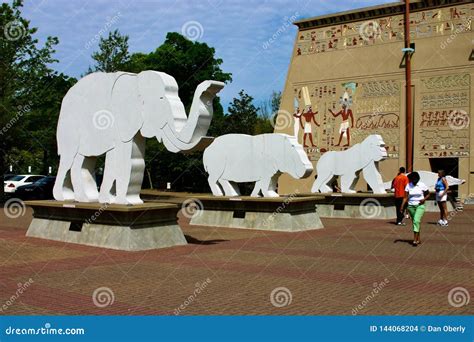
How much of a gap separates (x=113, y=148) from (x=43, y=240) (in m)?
2.92

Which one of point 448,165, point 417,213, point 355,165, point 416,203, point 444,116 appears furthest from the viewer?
point 448,165

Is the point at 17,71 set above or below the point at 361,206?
above

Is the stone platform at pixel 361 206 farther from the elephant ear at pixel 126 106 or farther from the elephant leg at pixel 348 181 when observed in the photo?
the elephant ear at pixel 126 106

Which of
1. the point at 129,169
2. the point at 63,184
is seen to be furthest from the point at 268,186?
the point at 129,169

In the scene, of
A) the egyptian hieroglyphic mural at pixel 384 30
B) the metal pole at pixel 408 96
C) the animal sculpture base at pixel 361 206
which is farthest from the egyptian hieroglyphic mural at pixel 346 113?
the animal sculpture base at pixel 361 206

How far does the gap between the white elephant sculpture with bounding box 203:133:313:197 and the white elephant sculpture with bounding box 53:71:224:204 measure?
5757mm

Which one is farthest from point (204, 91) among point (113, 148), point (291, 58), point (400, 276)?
point (291, 58)

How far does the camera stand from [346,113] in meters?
35.9

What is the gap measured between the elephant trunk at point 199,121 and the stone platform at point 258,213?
605cm

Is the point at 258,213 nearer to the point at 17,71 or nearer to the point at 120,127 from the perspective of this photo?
the point at 120,127

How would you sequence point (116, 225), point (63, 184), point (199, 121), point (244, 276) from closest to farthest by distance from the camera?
point (244, 276)
point (199, 121)
point (116, 225)
point (63, 184)

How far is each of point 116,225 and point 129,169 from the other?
1.25 m

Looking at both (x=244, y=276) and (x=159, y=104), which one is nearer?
(x=244, y=276)

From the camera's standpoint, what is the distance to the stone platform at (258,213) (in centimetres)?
1686
